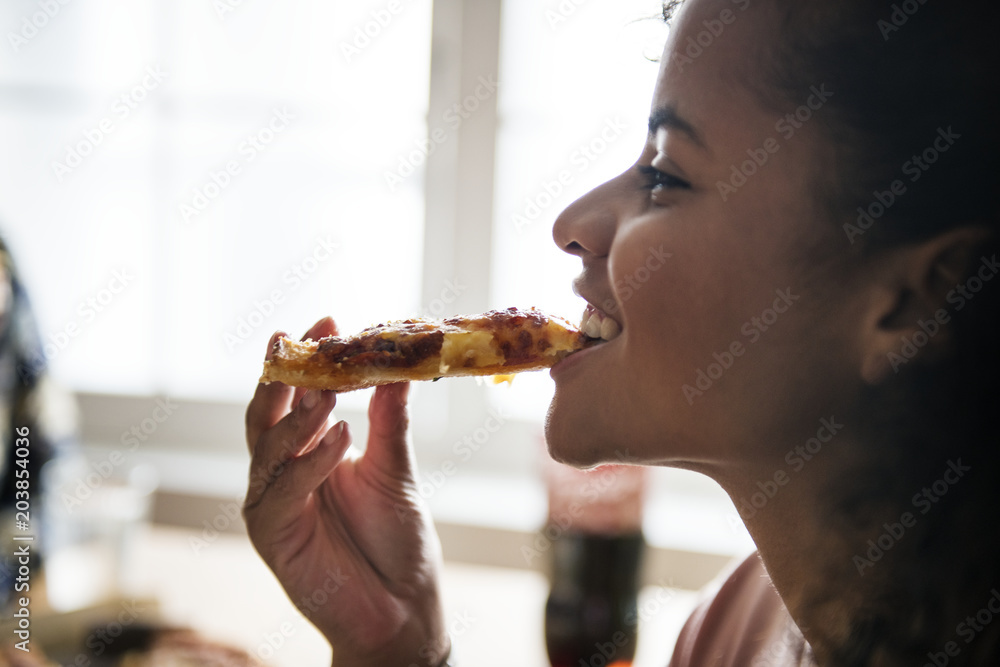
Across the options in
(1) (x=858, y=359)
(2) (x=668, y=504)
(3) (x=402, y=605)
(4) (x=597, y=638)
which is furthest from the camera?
(2) (x=668, y=504)

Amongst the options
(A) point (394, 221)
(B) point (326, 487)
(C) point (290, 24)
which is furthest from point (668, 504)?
(C) point (290, 24)

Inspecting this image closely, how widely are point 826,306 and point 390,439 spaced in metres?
0.67

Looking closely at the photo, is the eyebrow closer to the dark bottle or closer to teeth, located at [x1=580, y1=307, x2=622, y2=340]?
teeth, located at [x1=580, y1=307, x2=622, y2=340]

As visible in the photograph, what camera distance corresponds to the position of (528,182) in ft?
8.43

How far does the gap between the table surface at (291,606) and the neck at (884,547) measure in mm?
752

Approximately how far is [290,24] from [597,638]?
2.33m

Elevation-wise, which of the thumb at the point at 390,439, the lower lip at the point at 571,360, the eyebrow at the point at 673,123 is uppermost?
the eyebrow at the point at 673,123

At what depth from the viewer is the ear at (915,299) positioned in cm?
65

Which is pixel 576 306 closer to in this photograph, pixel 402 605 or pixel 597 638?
pixel 597 638

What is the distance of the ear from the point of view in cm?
65

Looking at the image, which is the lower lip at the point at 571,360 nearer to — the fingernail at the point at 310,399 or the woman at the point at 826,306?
the woman at the point at 826,306

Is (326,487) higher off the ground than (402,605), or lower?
higher

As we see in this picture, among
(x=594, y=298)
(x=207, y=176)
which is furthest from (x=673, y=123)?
(x=207, y=176)

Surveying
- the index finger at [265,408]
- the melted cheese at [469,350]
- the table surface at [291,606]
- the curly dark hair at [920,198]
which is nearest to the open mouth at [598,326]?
the melted cheese at [469,350]
